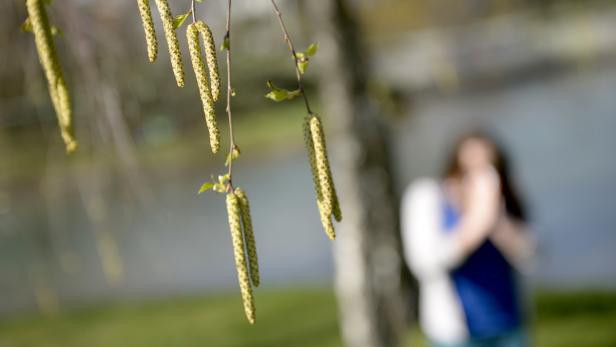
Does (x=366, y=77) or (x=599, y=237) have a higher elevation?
(x=366, y=77)

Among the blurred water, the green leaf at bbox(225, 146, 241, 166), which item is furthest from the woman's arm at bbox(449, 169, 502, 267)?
the green leaf at bbox(225, 146, 241, 166)

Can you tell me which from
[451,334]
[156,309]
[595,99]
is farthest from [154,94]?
[595,99]

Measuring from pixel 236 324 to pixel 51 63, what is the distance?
6.42 meters

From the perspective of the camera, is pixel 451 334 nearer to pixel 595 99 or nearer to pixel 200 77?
pixel 200 77

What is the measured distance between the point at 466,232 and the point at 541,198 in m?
7.35

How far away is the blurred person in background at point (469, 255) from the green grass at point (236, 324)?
5.53 feet

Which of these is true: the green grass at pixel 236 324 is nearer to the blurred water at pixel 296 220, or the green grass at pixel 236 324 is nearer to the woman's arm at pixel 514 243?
the blurred water at pixel 296 220

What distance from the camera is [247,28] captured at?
3.90m

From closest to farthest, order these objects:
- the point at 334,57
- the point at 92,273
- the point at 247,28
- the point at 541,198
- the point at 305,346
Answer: the point at 247,28 → the point at 334,57 → the point at 305,346 → the point at 541,198 → the point at 92,273

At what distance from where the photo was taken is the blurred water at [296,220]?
886 cm

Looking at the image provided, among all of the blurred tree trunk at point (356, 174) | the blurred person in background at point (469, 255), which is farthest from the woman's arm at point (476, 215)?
the blurred tree trunk at point (356, 174)

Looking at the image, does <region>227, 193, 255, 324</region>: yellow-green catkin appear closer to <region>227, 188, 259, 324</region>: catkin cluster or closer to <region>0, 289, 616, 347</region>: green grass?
<region>227, 188, 259, 324</region>: catkin cluster

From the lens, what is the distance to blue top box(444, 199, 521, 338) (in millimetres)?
3611

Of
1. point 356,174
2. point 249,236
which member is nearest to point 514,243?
point 356,174
